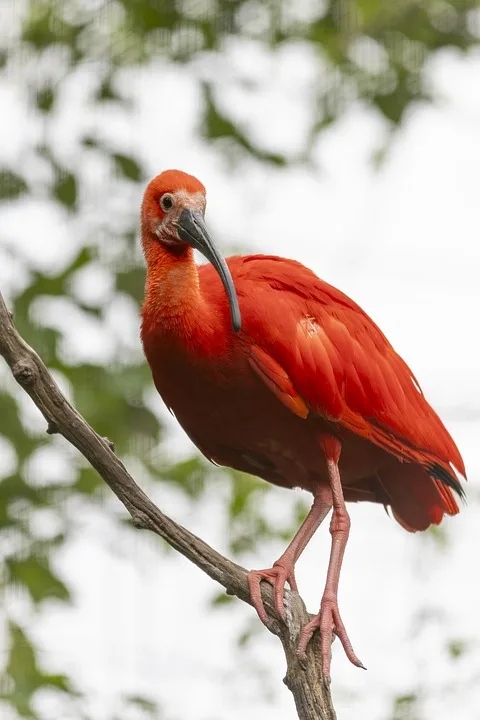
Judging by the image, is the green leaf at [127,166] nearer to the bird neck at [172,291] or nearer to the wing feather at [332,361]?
the wing feather at [332,361]

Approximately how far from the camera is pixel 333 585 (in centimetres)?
455

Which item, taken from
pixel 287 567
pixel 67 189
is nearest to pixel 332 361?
pixel 287 567

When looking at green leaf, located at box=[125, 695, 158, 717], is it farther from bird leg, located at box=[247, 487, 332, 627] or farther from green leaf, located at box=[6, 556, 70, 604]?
bird leg, located at box=[247, 487, 332, 627]

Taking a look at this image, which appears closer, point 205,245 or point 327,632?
point 327,632

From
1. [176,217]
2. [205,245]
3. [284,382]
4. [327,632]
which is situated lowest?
[327,632]

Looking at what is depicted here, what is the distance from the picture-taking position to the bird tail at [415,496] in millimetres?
5109

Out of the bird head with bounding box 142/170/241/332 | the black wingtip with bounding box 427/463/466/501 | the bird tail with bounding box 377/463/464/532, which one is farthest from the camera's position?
the bird tail with bounding box 377/463/464/532

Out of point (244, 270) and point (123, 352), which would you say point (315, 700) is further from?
point (123, 352)

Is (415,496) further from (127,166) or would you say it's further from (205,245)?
(127,166)

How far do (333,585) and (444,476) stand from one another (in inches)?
26.3

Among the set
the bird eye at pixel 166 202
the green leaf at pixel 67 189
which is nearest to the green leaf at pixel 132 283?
the green leaf at pixel 67 189

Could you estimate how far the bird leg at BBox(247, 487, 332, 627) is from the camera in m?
4.34

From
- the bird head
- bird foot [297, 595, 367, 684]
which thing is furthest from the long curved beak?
bird foot [297, 595, 367, 684]

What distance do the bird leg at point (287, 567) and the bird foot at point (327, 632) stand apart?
0.34 feet
